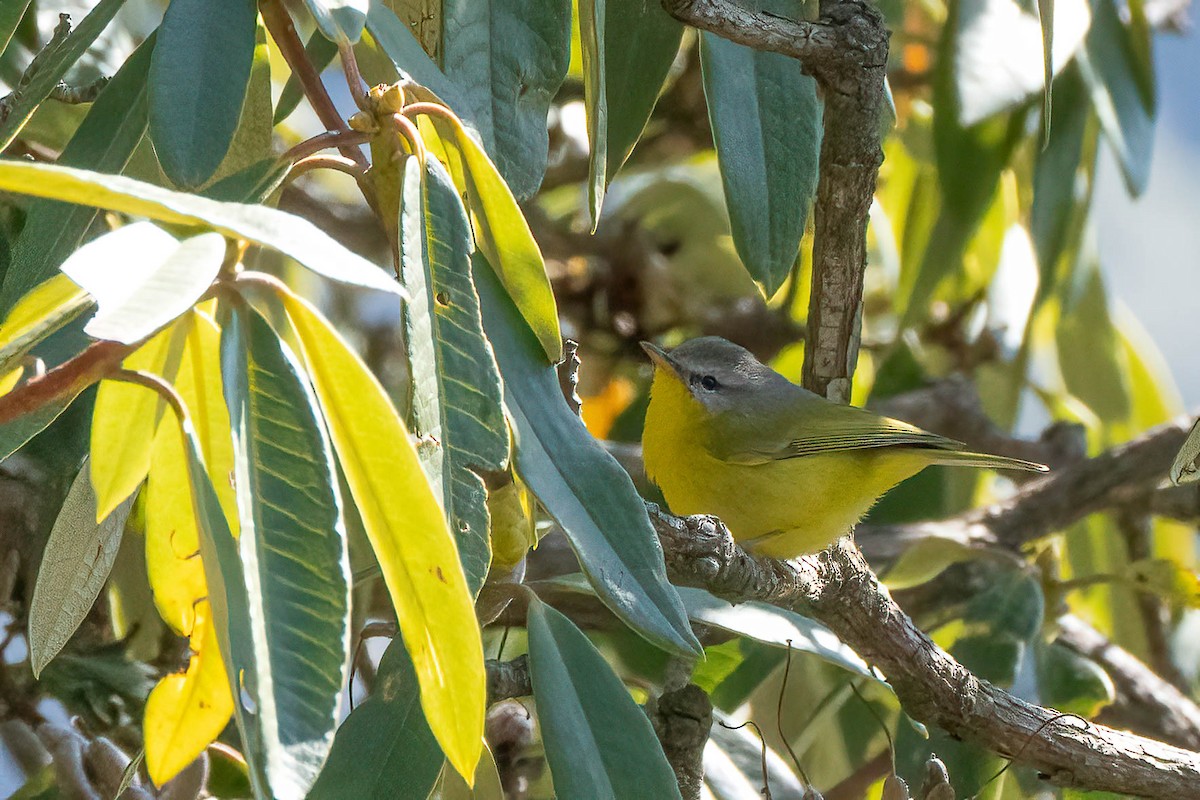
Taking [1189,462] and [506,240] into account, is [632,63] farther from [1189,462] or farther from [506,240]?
[1189,462]

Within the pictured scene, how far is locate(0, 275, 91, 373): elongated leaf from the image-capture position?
0.97 metres

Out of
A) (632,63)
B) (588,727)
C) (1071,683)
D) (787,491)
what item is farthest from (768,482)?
(588,727)

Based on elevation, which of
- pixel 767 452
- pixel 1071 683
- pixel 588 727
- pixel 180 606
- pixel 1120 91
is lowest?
pixel 1071 683

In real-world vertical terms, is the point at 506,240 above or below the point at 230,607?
above

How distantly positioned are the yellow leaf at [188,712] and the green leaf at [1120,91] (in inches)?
90.3

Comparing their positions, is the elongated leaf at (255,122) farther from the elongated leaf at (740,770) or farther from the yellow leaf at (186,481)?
the elongated leaf at (740,770)

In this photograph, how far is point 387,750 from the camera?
1411mm

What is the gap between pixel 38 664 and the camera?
1.40m

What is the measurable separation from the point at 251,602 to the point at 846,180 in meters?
1.31

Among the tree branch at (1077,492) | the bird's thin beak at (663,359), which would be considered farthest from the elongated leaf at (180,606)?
the tree branch at (1077,492)

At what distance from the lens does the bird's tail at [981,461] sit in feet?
8.87

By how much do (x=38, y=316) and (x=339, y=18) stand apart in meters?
0.35

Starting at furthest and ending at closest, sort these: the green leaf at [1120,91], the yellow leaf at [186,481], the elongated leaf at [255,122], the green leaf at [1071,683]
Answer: the green leaf at [1120,91] < the green leaf at [1071,683] < the elongated leaf at [255,122] < the yellow leaf at [186,481]

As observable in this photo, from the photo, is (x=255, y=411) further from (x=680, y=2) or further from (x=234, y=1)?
(x=680, y=2)
